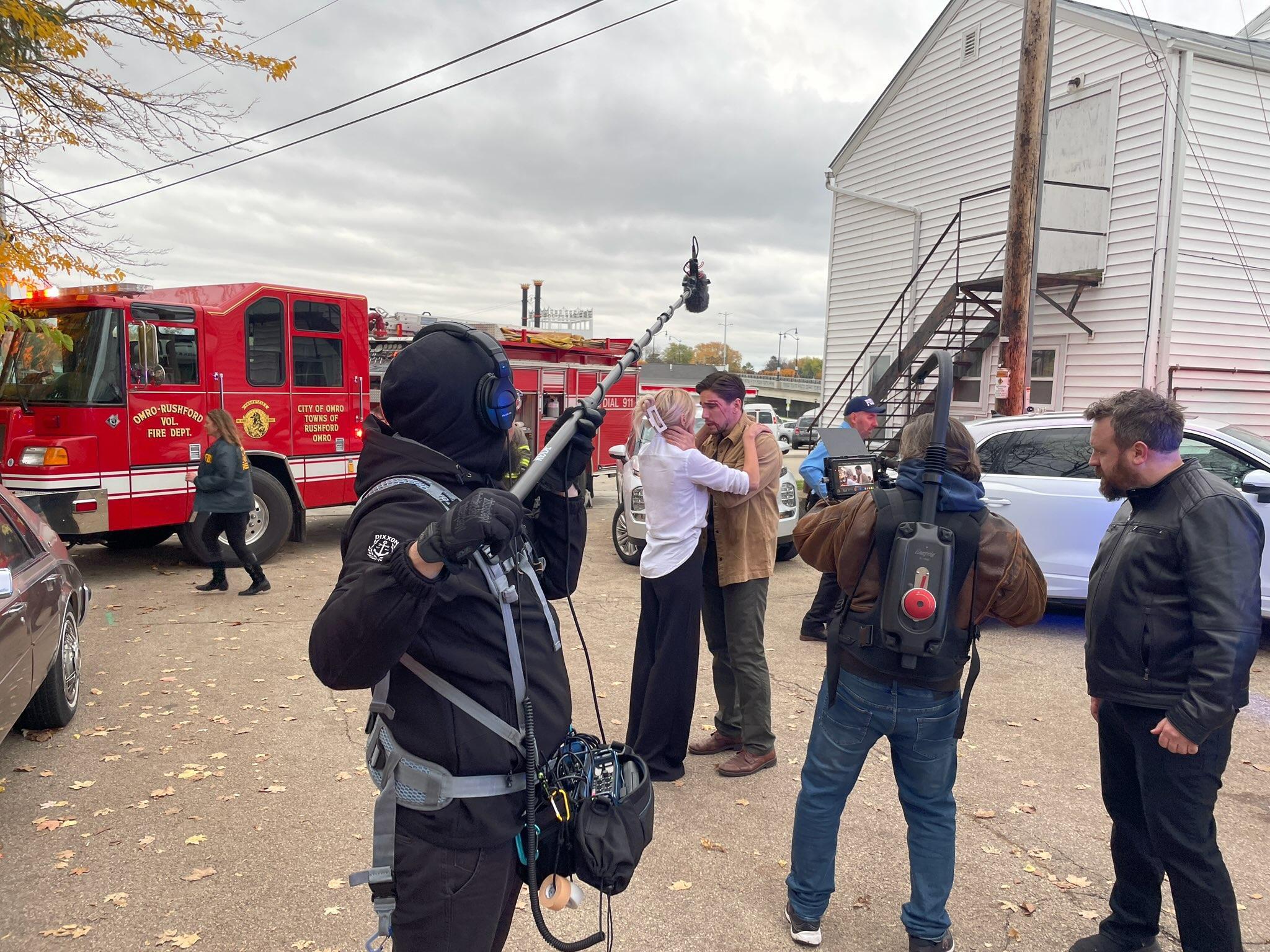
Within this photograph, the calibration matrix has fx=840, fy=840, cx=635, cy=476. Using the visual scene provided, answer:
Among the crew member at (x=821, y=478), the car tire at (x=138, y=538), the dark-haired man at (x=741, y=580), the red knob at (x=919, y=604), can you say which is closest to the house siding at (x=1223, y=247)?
the crew member at (x=821, y=478)

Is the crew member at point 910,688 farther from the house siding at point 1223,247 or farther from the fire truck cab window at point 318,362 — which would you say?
the house siding at point 1223,247

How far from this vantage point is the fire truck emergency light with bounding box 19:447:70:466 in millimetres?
7559

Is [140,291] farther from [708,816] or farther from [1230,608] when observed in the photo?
[1230,608]

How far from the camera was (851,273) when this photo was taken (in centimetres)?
1769

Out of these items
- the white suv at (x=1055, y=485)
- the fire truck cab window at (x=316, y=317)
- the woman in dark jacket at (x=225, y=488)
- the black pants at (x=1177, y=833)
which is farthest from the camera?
the fire truck cab window at (x=316, y=317)

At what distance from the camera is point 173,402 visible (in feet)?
27.5

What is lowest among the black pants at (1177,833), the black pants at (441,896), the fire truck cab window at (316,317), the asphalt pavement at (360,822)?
the asphalt pavement at (360,822)

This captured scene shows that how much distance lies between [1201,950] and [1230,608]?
102 cm

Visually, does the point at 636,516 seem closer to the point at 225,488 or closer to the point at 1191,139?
the point at 225,488

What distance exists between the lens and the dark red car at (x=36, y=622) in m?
3.63

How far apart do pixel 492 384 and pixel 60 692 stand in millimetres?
4157

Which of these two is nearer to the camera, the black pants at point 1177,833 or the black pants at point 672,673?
the black pants at point 1177,833

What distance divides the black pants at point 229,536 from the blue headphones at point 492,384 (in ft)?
21.2

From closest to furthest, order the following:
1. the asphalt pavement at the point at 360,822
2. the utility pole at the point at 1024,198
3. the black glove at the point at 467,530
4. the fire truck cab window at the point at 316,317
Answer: the black glove at the point at 467,530 < the asphalt pavement at the point at 360,822 < the utility pole at the point at 1024,198 < the fire truck cab window at the point at 316,317
